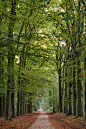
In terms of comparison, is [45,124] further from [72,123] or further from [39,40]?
[39,40]

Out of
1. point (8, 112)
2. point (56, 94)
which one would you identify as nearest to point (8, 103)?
point (8, 112)

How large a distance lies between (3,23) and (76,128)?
27.7 ft

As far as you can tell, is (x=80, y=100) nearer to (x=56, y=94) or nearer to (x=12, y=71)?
(x=12, y=71)

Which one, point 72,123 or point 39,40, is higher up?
point 39,40

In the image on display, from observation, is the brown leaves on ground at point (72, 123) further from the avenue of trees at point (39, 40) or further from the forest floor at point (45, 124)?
the avenue of trees at point (39, 40)

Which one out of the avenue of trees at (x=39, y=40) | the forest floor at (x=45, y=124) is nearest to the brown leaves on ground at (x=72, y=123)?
the forest floor at (x=45, y=124)

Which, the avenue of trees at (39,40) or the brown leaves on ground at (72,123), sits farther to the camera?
the brown leaves on ground at (72,123)

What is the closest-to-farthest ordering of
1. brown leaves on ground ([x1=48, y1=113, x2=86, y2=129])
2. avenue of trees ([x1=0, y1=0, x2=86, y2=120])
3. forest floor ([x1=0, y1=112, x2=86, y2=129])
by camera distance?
avenue of trees ([x1=0, y1=0, x2=86, y2=120])
brown leaves on ground ([x1=48, y1=113, x2=86, y2=129])
forest floor ([x1=0, y1=112, x2=86, y2=129])

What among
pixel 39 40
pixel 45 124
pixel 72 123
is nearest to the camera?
pixel 39 40

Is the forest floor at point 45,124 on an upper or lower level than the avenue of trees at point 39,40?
lower

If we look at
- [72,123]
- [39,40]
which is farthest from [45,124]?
[39,40]

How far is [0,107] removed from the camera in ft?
66.5

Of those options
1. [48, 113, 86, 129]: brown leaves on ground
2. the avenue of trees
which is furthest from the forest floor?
the avenue of trees

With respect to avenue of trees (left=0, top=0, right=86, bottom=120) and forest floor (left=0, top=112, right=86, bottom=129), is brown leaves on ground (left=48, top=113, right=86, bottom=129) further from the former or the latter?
avenue of trees (left=0, top=0, right=86, bottom=120)
